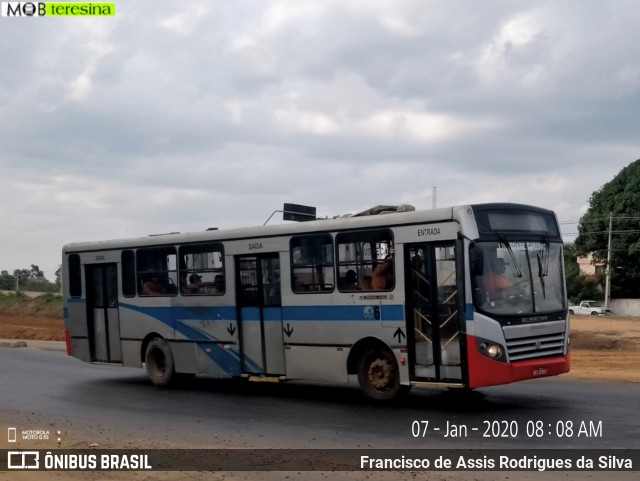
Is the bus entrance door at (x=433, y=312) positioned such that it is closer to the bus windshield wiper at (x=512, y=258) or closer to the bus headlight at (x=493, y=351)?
the bus headlight at (x=493, y=351)

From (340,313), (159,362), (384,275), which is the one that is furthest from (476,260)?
(159,362)

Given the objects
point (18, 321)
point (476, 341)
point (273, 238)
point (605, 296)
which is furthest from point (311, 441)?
point (605, 296)

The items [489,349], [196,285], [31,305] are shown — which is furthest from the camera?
[31,305]

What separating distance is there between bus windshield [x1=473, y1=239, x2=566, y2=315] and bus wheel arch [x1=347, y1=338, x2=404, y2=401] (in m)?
2.01

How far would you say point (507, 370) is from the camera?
12367 millimetres

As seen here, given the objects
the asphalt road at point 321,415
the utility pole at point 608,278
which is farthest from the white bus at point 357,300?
the utility pole at point 608,278

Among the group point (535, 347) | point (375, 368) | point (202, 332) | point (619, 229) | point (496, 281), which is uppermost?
point (619, 229)

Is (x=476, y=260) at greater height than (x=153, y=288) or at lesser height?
greater

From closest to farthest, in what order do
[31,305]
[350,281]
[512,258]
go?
[512,258]
[350,281]
[31,305]

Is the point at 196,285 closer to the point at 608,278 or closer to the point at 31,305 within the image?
the point at 31,305

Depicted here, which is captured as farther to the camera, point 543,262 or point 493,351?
point 543,262

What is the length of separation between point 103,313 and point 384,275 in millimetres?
8066

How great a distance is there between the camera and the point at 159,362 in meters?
18.3

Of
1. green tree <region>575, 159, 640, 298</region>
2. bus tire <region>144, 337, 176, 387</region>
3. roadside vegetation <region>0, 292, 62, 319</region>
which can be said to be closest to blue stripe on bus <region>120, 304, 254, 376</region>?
bus tire <region>144, 337, 176, 387</region>
